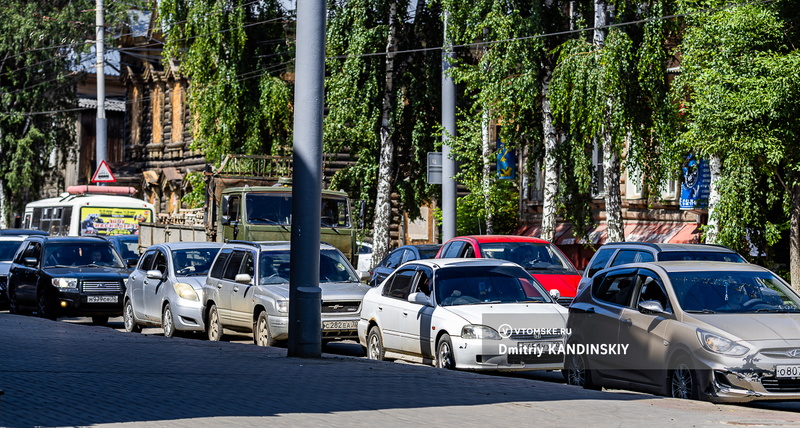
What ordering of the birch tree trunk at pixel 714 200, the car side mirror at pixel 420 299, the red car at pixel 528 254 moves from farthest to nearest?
the birch tree trunk at pixel 714 200 → the red car at pixel 528 254 → the car side mirror at pixel 420 299

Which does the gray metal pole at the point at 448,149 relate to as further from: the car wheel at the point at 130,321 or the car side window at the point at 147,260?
the car wheel at the point at 130,321

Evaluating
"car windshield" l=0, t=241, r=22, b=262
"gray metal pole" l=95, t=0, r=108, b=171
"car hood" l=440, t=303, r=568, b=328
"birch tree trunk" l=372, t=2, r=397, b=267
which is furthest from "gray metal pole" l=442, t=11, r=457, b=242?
"gray metal pole" l=95, t=0, r=108, b=171

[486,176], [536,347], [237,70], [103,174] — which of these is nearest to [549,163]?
[486,176]

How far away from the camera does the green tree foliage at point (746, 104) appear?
1938 cm

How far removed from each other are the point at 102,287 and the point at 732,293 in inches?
594

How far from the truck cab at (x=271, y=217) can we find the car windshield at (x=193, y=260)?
2.90m

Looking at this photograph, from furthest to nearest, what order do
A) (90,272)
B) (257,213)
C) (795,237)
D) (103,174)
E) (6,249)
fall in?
(103,174) < (6,249) < (257,213) < (90,272) < (795,237)

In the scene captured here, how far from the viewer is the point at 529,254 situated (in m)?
20.6

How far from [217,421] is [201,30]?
2869cm

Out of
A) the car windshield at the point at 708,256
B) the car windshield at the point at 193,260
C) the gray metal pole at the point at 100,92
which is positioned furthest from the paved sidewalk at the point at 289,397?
the gray metal pole at the point at 100,92

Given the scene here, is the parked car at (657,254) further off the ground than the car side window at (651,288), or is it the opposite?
the parked car at (657,254)

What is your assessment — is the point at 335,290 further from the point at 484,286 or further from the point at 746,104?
the point at 746,104

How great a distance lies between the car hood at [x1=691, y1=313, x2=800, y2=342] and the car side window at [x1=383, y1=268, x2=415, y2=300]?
5.12 metres

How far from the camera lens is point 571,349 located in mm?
13828
